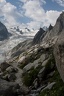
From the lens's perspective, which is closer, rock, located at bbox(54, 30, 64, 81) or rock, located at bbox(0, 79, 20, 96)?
rock, located at bbox(54, 30, 64, 81)

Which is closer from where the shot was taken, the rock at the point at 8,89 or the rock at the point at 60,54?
the rock at the point at 60,54

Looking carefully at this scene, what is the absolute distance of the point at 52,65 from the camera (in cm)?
5522

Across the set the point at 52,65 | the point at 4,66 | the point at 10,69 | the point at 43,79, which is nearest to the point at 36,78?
the point at 43,79

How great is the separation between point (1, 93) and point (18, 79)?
2013 cm

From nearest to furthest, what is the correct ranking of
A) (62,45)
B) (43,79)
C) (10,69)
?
1. (62,45)
2. (43,79)
3. (10,69)

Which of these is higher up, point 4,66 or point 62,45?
point 4,66

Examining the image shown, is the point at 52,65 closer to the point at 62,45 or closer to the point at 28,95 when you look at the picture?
the point at 28,95

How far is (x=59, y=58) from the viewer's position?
96.4ft

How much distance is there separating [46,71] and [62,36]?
24.5 metres

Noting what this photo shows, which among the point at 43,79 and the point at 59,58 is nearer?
the point at 59,58

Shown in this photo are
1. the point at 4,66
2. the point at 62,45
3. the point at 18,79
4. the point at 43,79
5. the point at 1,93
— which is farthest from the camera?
the point at 4,66

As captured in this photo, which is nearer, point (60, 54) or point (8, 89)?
point (60, 54)

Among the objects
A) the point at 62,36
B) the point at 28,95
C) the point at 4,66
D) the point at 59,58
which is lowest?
the point at 28,95

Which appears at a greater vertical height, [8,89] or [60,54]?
[60,54]
